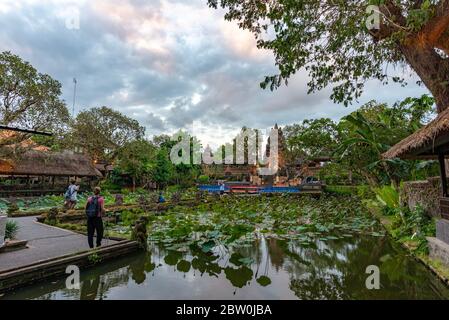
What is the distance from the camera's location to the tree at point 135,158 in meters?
27.8

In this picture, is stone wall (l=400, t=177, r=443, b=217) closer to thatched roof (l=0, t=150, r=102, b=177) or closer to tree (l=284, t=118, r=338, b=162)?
tree (l=284, t=118, r=338, b=162)

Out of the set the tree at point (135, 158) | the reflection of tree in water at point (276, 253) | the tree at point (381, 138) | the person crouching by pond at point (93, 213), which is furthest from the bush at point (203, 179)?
the person crouching by pond at point (93, 213)

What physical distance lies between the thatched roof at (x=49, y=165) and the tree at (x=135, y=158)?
2.88 meters

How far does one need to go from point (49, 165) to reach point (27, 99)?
9.42 metres

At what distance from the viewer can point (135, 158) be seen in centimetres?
2858

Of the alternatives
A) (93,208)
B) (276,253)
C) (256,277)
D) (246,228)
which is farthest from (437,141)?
(93,208)

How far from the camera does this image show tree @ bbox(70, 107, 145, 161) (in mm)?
26719

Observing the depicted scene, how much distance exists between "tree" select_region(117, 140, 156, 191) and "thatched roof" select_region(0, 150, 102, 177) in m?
2.88

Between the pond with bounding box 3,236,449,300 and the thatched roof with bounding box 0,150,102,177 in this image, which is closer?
the pond with bounding box 3,236,449,300

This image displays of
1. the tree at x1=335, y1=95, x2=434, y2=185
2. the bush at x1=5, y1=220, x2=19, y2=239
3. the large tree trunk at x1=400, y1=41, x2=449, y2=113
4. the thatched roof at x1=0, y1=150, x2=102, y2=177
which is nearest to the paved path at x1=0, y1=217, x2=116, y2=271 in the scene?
the bush at x1=5, y1=220, x2=19, y2=239

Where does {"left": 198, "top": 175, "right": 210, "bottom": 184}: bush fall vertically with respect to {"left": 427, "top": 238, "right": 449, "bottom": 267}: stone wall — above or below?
above

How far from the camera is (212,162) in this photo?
38.2 m

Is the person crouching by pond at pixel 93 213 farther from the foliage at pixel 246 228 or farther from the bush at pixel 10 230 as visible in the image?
the bush at pixel 10 230

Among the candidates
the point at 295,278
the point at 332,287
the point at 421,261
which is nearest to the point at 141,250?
the point at 295,278
